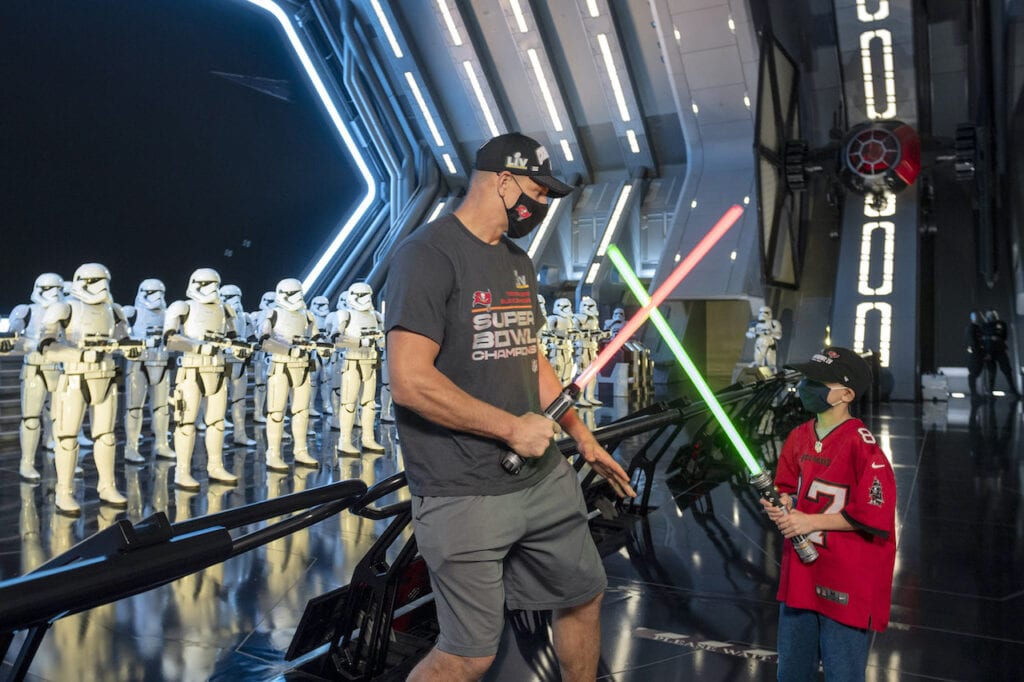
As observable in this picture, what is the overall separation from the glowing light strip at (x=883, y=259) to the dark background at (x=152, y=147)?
→ 16.2 metres

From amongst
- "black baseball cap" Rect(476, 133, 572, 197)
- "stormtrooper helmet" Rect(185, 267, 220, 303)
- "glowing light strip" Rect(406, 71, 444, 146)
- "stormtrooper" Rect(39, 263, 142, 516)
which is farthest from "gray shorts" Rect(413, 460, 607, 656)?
"glowing light strip" Rect(406, 71, 444, 146)

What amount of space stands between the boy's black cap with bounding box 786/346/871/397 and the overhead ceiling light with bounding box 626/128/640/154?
79.4ft

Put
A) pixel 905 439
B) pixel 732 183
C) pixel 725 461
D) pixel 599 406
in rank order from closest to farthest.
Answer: pixel 725 461, pixel 905 439, pixel 599 406, pixel 732 183

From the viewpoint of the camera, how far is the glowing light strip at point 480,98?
25.8m

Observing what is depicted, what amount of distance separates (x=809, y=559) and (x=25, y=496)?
6971 mm

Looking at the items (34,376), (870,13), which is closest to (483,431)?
(34,376)

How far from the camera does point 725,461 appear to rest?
27.5 ft

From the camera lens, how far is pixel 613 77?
81.6 feet

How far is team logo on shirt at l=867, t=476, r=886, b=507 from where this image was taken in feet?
8.47

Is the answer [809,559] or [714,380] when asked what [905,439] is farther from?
[714,380]

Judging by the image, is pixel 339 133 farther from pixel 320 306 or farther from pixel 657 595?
pixel 657 595

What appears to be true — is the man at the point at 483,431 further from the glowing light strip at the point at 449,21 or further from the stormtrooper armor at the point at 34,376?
the glowing light strip at the point at 449,21

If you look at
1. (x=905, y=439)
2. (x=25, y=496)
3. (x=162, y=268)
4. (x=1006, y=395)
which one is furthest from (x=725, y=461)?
(x=162, y=268)

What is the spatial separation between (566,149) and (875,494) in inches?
1005
